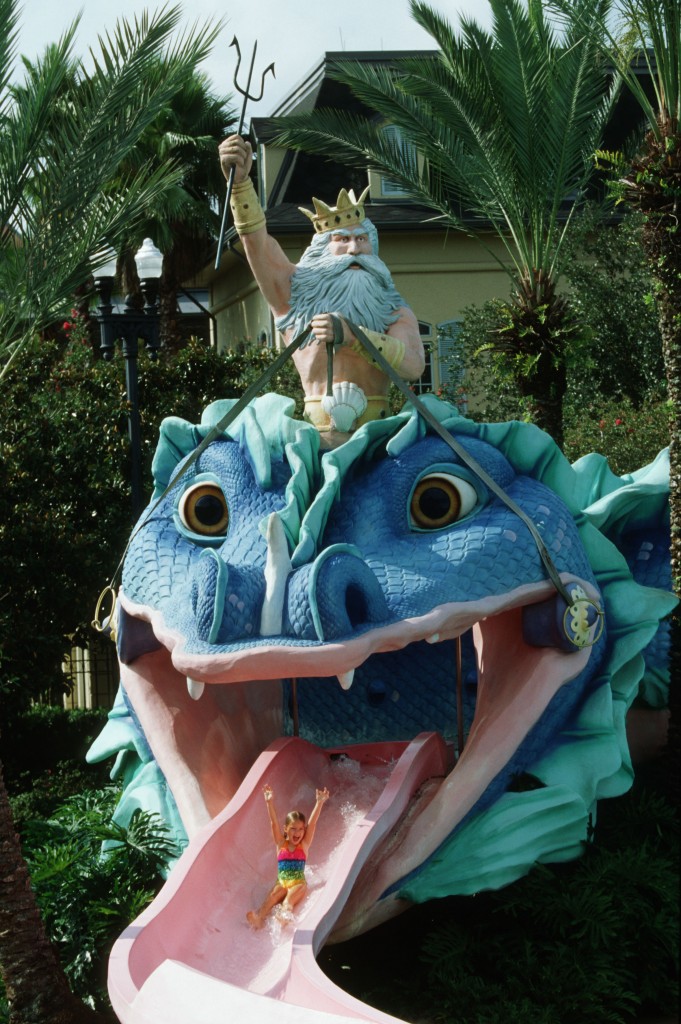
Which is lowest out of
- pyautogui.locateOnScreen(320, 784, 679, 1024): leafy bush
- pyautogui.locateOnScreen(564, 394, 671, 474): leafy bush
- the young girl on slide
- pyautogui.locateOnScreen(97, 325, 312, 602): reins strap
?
pyautogui.locateOnScreen(320, 784, 679, 1024): leafy bush

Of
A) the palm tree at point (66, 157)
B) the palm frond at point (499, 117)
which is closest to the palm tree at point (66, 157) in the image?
the palm tree at point (66, 157)

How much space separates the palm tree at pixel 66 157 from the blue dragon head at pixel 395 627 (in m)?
0.95

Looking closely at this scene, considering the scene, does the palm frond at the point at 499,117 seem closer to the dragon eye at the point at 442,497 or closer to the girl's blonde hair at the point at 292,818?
the dragon eye at the point at 442,497

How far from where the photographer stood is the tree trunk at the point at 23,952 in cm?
648

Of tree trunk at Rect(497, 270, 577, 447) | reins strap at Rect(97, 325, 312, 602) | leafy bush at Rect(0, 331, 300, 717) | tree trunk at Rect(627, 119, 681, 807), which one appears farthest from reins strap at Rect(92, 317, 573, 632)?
leafy bush at Rect(0, 331, 300, 717)

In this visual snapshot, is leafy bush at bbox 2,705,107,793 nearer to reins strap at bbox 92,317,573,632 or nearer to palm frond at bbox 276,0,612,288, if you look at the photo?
palm frond at bbox 276,0,612,288

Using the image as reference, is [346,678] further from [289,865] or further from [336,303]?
[336,303]

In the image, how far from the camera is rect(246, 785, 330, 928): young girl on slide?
6234mm

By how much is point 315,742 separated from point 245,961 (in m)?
1.69

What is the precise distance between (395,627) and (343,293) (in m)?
2.15

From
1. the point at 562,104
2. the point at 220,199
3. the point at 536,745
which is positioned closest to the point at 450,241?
the point at 220,199

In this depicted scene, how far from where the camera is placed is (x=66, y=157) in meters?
7.38

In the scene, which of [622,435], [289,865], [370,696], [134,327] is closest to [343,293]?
[370,696]

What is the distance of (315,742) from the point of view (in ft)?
24.8
